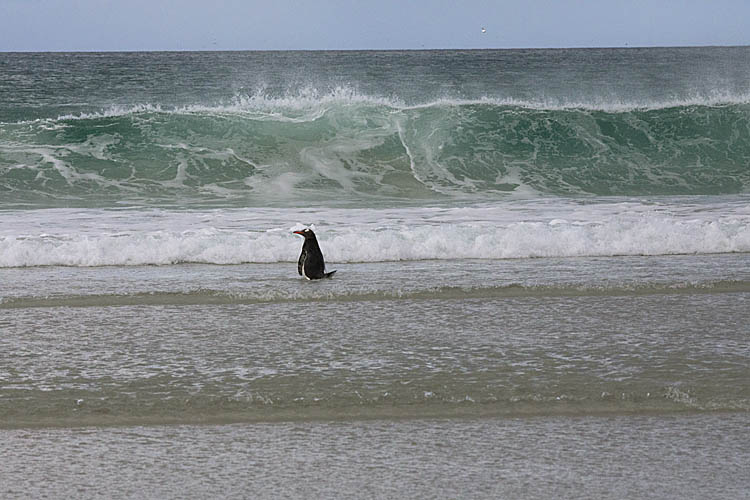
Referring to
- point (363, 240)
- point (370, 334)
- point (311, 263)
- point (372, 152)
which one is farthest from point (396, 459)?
point (372, 152)

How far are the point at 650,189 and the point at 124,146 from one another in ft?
29.2

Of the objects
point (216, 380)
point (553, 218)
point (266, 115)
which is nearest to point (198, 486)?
point (216, 380)

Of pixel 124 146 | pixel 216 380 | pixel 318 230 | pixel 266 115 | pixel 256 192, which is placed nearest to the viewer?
pixel 216 380

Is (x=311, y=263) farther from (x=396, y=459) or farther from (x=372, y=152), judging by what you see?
(x=372, y=152)

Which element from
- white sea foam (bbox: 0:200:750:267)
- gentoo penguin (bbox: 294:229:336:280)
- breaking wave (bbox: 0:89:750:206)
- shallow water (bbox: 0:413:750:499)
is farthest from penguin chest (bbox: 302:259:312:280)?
breaking wave (bbox: 0:89:750:206)

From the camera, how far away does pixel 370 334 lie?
5012 mm

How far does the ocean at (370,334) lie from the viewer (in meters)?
3.10

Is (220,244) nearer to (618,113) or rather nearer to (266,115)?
(266,115)

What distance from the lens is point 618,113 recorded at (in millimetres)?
20297

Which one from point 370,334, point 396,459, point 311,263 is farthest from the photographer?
point 311,263

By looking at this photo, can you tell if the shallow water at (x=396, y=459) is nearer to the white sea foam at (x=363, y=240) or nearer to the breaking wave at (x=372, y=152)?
the white sea foam at (x=363, y=240)

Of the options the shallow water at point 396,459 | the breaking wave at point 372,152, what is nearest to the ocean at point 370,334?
the shallow water at point 396,459

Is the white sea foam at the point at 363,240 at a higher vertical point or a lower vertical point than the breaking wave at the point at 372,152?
lower

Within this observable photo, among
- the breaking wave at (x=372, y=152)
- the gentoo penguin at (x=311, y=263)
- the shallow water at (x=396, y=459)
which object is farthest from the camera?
the breaking wave at (x=372, y=152)
